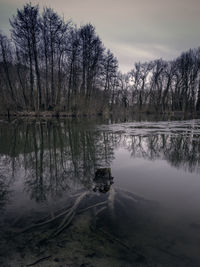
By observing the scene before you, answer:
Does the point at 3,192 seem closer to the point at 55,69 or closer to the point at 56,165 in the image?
the point at 56,165

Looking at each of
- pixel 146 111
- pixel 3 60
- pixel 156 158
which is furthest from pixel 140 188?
pixel 146 111

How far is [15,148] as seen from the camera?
211 inches

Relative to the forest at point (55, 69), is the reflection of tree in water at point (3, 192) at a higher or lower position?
lower

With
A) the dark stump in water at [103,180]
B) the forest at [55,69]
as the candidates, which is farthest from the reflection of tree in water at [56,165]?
the forest at [55,69]

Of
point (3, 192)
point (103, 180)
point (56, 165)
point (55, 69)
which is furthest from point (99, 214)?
point (55, 69)

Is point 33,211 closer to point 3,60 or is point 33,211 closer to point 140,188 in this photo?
point 140,188

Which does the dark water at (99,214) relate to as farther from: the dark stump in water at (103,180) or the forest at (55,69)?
the forest at (55,69)

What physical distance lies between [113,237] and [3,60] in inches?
1041

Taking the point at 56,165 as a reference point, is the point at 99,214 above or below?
below

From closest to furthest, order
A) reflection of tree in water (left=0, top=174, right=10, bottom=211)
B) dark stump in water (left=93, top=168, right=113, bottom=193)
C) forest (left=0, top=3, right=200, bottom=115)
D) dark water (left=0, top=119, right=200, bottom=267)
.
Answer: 1. dark water (left=0, top=119, right=200, bottom=267)
2. reflection of tree in water (left=0, top=174, right=10, bottom=211)
3. dark stump in water (left=93, top=168, right=113, bottom=193)
4. forest (left=0, top=3, right=200, bottom=115)

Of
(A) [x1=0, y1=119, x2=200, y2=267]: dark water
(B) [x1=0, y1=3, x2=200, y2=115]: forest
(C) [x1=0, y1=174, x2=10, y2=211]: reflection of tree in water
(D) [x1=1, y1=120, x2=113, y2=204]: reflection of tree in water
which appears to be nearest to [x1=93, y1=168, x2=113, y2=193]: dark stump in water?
(A) [x1=0, y1=119, x2=200, y2=267]: dark water

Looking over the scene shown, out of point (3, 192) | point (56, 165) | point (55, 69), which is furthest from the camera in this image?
point (55, 69)

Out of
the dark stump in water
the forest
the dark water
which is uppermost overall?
the forest

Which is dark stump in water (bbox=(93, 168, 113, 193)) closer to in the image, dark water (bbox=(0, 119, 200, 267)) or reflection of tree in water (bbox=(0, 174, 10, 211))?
dark water (bbox=(0, 119, 200, 267))
